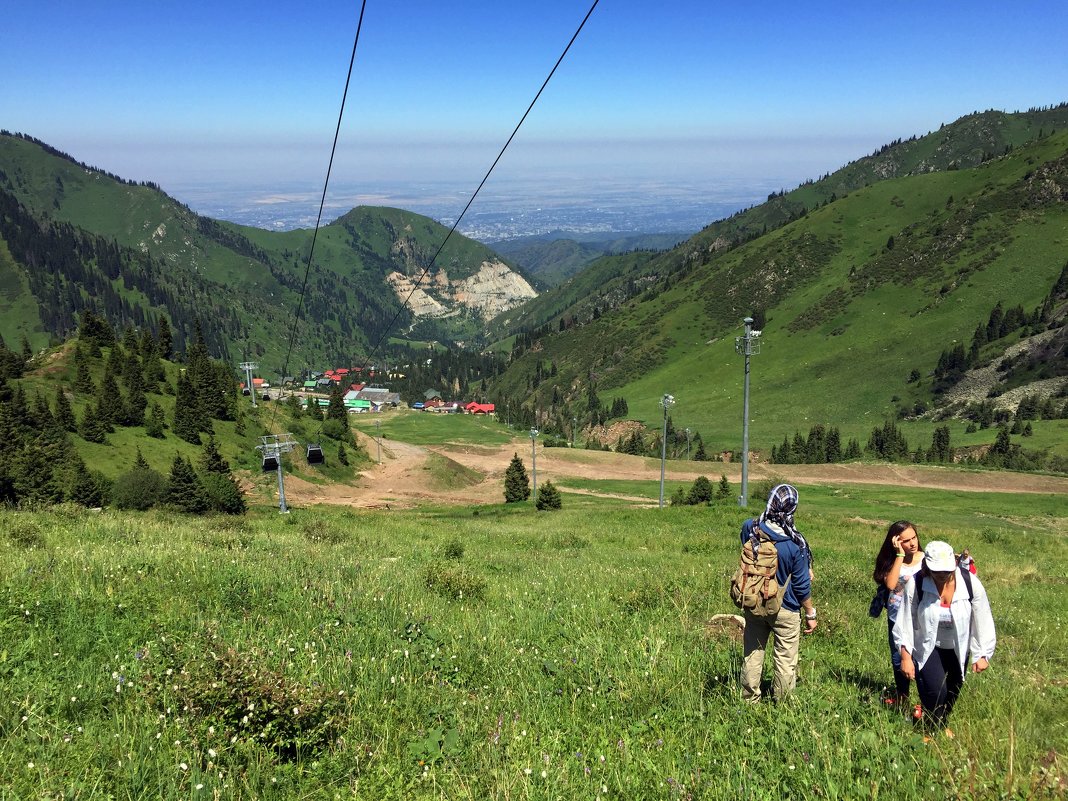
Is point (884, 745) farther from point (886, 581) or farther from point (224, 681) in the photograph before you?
point (224, 681)

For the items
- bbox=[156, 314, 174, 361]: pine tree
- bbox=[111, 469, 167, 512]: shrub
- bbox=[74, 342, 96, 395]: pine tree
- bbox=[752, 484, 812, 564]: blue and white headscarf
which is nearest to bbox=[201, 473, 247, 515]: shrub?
bbox=[111, 469, 167, 512]: shrub

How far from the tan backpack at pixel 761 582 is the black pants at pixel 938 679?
4.88 ft

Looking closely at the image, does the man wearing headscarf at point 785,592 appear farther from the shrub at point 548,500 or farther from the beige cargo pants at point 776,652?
the shrub at point 548,500

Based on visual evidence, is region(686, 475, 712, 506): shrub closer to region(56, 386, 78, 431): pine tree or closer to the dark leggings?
the dark leggings

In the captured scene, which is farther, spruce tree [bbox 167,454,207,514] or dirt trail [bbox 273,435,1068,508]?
dirt trail [bbox 273,435,1068,508]

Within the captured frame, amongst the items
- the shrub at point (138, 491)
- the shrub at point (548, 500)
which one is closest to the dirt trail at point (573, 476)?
the shrub at point (138, 491)

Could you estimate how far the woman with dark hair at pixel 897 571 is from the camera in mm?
6398

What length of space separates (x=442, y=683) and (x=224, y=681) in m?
2.04

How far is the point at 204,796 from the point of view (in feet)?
13.7

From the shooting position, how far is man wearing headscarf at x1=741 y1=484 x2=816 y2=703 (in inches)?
249

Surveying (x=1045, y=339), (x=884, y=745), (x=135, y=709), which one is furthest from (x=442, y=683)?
(x=1045, y=339)

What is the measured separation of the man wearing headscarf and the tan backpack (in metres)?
0.07

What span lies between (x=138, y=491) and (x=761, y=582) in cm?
4709

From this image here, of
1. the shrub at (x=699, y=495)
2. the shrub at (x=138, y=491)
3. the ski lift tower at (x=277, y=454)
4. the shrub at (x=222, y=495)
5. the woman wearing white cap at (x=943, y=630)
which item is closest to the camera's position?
the woman wearing white cap at (x=943, y=630)
